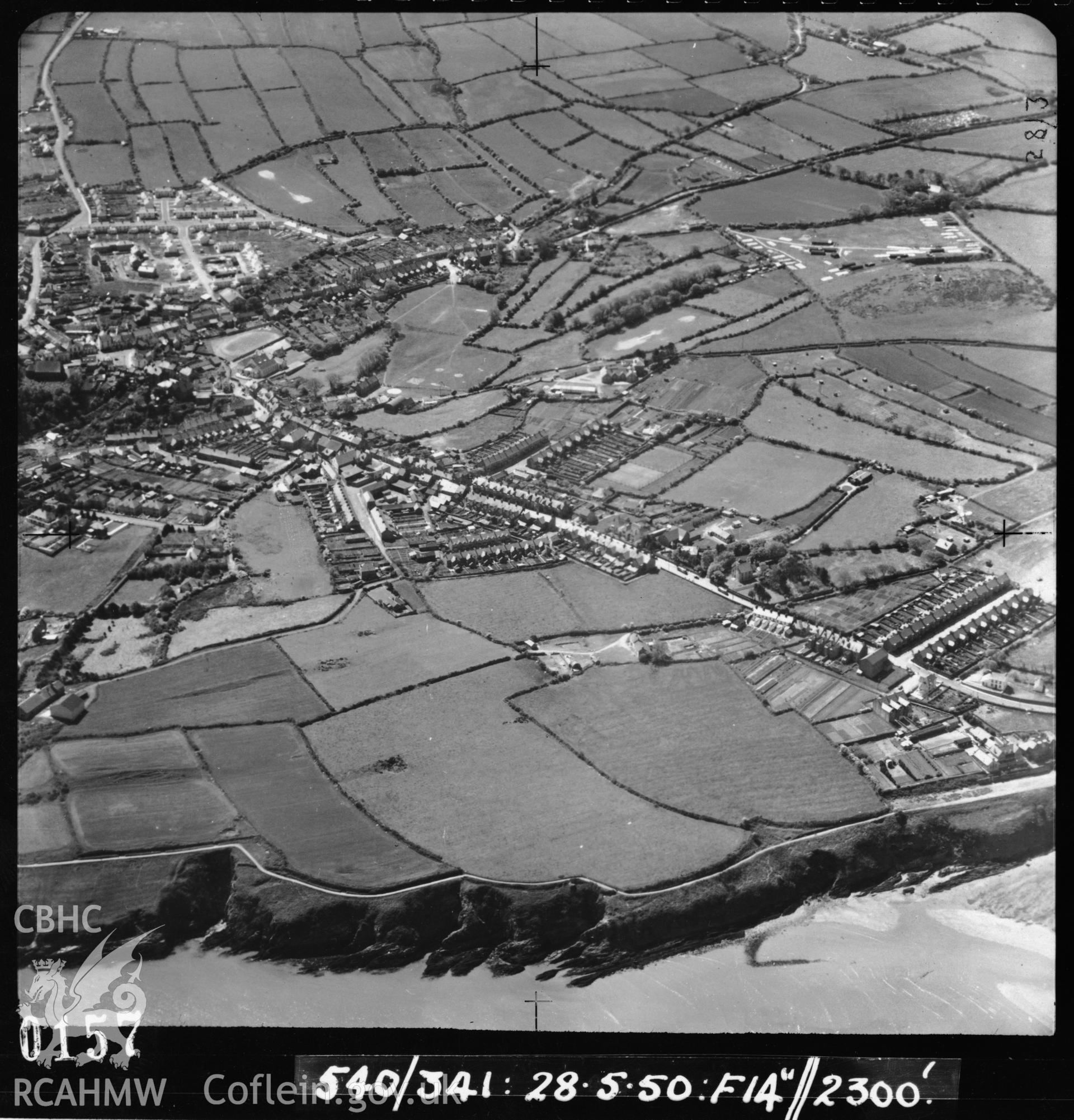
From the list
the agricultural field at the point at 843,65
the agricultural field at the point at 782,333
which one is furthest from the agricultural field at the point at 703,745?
the agricultural field at the point at 843,65

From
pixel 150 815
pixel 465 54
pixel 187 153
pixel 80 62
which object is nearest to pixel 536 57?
pixel 465 54

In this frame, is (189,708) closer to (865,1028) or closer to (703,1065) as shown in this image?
(703,1065)

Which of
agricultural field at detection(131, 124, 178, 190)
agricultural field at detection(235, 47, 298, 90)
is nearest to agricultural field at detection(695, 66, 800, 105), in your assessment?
agricultural field at detection(235, 47, 298, 90)

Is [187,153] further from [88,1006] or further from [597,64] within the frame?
[88,1006]

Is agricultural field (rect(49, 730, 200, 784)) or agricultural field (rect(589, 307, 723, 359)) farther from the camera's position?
agricultural field (rect(589, 307, 723, 359))

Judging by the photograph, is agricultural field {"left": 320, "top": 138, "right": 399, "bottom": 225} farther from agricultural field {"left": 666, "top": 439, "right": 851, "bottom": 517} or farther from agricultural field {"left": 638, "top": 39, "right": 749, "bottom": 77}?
agricultural field {"left": 666, "top": 439, "right": 851, "bottom": 517}

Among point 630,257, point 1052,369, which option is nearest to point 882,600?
point 1052,369
